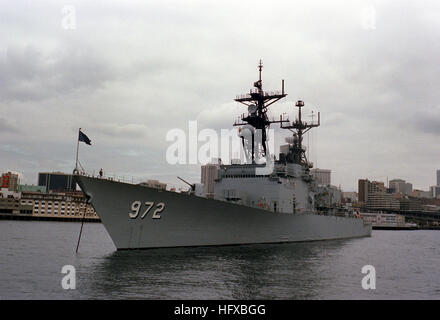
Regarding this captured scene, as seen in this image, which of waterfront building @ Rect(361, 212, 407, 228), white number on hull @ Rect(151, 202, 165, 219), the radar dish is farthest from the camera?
waterfront building @ Rect(361, 212, 407, 228)

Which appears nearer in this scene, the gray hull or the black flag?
the black flag

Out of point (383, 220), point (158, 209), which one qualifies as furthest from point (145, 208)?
point (383, 220)

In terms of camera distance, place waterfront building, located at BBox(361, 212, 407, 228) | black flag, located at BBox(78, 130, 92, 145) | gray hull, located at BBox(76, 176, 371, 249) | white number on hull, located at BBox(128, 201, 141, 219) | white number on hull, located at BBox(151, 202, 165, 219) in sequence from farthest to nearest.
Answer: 1. waterfront building, located at BBox(361, 212, 407, 228)
2. white number on hull, located at BBox(151, 202, 165, 219)
3. white number on hull, located at BBox(128, 201, 141, 219)
4. gray hull, located at BBox(76, 176, 371, 249)
5. black flag, located at BBox(78, 130, 92, 145)

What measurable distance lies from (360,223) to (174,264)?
33629 mm

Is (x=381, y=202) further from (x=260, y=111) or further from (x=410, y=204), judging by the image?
(x=260, y=111)

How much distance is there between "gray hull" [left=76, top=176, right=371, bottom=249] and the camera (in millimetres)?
17062

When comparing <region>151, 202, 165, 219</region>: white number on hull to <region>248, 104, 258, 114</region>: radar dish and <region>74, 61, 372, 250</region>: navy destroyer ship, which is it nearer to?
<region>74, 61, 372, 250</region>: navy destroyer ship

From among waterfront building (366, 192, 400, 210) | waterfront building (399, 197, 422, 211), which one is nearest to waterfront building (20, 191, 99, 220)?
waterfront building (366, 192, 400, 210)

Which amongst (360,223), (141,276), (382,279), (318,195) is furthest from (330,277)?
(360,223)

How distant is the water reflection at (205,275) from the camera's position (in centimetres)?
1096

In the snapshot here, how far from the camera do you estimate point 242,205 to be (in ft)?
69.1

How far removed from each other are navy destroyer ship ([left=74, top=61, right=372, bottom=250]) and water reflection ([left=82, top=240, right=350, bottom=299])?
1.12 m

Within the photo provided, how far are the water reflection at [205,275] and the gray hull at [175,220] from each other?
64 centimetres
